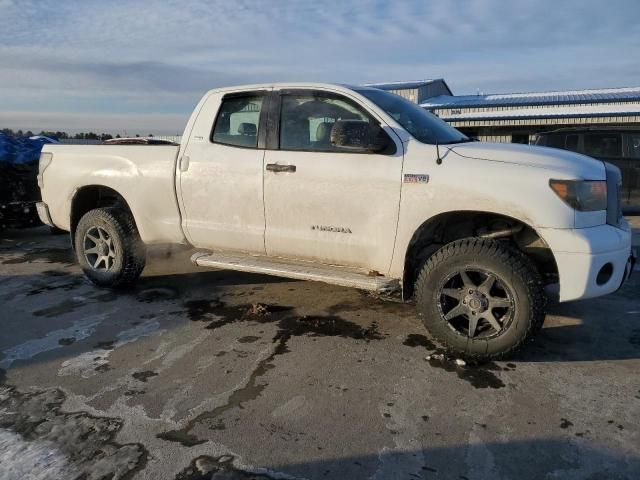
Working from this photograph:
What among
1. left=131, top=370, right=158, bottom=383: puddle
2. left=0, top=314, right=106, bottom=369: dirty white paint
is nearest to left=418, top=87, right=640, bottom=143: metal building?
left=0, top=314, right=106, bottom=369: dirty white paint

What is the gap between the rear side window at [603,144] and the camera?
872 cm

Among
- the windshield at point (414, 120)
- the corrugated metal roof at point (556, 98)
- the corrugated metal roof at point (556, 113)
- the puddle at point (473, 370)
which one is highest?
the corrugated metal roof at point (556, 98)

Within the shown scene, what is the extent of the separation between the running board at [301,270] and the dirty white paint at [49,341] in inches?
40.9

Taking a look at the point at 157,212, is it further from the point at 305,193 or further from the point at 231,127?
the point at 305,193

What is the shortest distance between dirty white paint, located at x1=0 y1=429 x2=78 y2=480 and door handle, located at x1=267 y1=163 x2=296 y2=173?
243cm

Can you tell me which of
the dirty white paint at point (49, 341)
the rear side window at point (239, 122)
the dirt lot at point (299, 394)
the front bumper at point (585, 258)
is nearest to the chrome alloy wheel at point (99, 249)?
the dirt lot at point (299, 394)

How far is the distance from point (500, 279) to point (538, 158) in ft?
2.78

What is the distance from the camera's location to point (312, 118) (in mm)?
4055

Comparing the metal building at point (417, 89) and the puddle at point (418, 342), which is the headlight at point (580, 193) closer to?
the puddle at point (418, 342)

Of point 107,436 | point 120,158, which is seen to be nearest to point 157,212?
point 120,158

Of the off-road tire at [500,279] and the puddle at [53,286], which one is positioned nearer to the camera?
the off-road tire at [500,279]

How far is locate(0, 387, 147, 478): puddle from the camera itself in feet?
7.55

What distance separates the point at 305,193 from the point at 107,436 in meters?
2.18

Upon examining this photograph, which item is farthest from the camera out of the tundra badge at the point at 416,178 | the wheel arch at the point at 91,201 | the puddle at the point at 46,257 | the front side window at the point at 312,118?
the puddle at the point at 46,257
